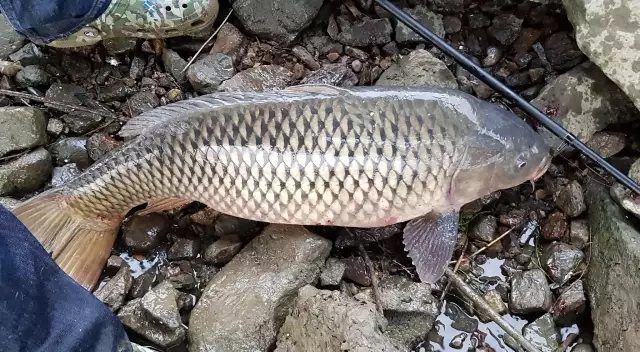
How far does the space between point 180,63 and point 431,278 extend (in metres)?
1.69

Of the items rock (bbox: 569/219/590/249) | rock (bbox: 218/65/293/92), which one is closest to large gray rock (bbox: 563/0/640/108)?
rock (bbox: 569/219/590/249)

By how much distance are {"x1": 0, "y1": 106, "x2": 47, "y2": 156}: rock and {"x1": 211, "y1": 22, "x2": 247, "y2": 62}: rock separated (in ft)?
3.17

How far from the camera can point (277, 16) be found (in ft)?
11.6

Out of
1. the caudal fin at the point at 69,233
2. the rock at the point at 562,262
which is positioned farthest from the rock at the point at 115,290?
the rock at the point at 562,262

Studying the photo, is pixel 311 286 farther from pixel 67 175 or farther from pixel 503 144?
pixel 67 175

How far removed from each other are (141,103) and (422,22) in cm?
150

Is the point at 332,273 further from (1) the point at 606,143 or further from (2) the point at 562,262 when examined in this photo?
(1) the point at 606,143

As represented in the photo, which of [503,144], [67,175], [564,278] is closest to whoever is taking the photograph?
[503,144]

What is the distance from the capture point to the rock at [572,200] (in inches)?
130

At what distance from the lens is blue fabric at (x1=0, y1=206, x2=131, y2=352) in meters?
2.07

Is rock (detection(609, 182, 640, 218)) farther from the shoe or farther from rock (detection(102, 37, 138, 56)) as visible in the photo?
rock (detection(102, 37, 138, 56))

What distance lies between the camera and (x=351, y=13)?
364 centimetres

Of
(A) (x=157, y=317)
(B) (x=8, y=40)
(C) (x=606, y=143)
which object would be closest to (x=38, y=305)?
(A) (x=157, y=317)

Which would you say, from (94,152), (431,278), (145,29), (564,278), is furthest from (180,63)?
(564,278)
